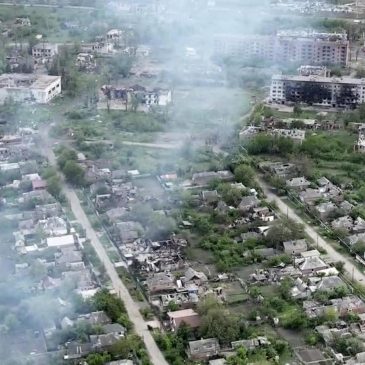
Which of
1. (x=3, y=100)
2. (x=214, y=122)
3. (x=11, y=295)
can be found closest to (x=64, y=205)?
(x=11, y=295)

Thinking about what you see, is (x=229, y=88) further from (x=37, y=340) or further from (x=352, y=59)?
(x=37, y=340)

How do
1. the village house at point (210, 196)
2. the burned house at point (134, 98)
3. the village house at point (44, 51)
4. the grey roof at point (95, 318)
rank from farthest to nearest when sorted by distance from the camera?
1. the village house at point (44, 51)
2. the burned house at point (134, 98)
3. the village house at point (210, 196)
4. the grey roof at point (95, 318)

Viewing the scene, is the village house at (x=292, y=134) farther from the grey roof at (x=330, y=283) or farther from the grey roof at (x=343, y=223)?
the grey roof at (x=330, y=283)

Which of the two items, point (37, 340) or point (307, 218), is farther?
point (307, 218)

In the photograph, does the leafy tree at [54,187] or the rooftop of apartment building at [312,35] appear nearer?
the leafy tree at [54,187]

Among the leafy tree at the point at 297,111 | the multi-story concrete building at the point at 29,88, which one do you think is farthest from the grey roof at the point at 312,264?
the multi-story concrete building at the point at 29,88

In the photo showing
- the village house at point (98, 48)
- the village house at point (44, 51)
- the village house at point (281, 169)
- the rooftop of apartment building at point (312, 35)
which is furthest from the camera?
the village house at point (98, 48)

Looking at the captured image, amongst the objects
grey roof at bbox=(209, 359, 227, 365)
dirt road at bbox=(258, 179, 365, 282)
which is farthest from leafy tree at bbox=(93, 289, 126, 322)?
dirt road at bbox=(258, 179, 365, 282)
